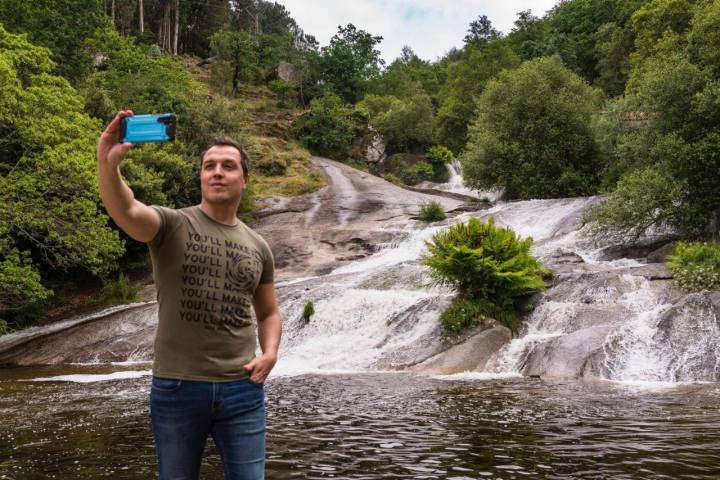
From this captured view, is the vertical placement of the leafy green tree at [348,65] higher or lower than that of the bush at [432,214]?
higher

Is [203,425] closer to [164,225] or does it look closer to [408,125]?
[164,225]

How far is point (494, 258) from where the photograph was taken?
45.6ft

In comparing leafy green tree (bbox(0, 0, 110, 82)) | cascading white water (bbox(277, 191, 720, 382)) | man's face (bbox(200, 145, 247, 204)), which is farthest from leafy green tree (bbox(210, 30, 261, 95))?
man's face (bbox(200, 145, 247, 204))

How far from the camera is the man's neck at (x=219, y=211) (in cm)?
290

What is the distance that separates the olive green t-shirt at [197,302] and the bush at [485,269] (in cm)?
1090

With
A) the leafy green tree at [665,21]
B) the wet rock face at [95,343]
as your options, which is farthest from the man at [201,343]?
the leafy green tree at [665,21]

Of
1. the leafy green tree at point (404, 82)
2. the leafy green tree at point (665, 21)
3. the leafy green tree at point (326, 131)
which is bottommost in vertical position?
the leafy green tree at point (326, 131)

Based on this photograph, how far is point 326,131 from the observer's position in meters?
48.7

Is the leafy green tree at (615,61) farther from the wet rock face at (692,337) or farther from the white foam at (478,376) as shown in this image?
the white foam at (478,376)

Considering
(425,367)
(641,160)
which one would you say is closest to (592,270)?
(425,367)

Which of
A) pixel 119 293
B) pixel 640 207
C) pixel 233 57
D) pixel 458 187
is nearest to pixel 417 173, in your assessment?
pixel 458 187

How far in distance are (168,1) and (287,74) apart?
626 inches

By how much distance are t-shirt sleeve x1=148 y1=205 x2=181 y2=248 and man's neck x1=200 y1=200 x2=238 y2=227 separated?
0.20 m

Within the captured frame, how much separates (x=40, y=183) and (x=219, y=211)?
1545cm
